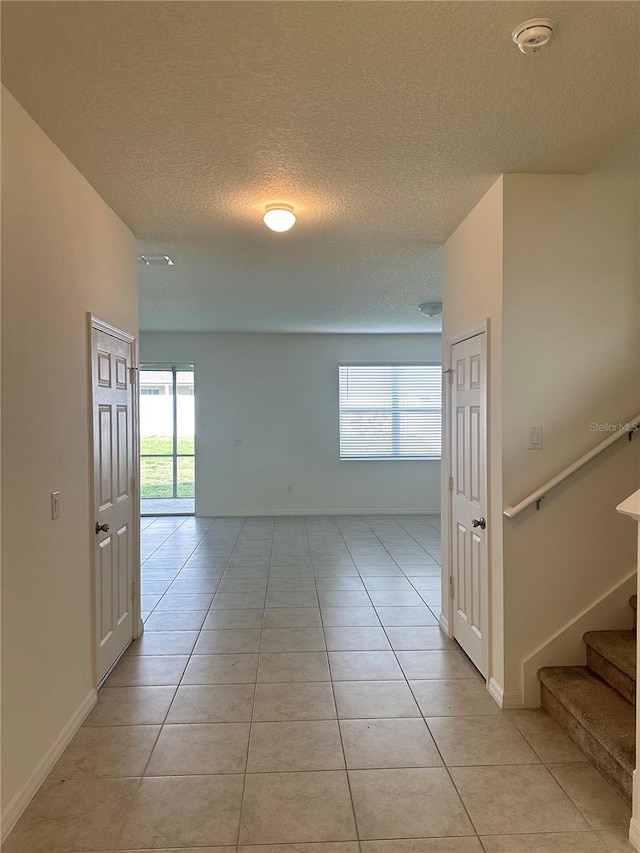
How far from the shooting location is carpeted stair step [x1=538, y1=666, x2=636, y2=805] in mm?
2039

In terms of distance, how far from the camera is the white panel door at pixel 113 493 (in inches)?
112

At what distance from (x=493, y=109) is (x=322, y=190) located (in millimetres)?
1000

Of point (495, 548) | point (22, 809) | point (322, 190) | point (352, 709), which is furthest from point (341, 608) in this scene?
point (322, 190)

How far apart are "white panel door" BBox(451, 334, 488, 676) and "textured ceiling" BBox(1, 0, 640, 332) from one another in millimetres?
973

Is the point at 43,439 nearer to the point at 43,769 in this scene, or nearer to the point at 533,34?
the point at 43,769

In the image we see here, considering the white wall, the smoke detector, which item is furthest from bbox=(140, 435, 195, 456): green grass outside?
the smoke detector

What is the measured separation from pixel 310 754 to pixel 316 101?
2.71 metres

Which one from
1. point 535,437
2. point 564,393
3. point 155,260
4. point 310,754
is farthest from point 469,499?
point 155,260

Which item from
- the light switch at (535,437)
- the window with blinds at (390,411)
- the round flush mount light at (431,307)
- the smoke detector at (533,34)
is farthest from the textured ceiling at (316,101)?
the window with blinds at (390,411)

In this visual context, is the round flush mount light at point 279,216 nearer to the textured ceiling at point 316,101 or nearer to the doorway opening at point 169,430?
the textured ceiling at point 316,101

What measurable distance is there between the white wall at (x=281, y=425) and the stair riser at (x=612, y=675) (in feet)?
17.7

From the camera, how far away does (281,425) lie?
7949 mm

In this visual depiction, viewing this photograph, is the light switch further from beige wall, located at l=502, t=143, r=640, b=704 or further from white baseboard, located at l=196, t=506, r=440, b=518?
white baseboard, located at l=196, t=506, r=440, b=518

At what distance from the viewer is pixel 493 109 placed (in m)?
2.06
